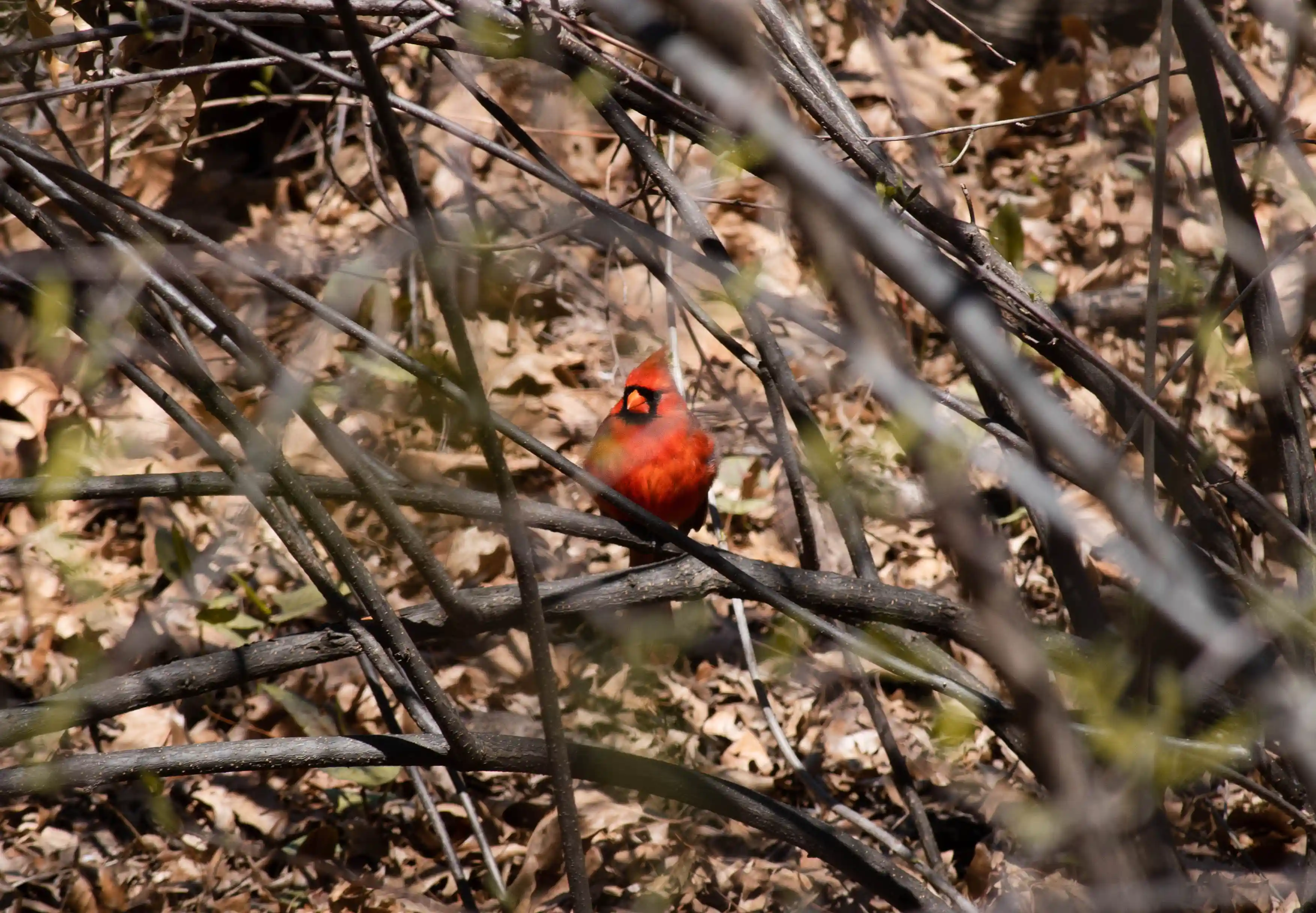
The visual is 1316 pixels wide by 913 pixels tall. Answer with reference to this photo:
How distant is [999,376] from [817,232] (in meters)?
0.19

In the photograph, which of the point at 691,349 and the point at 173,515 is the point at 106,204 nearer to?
the point at 173,515

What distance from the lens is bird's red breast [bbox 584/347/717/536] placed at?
4.11m

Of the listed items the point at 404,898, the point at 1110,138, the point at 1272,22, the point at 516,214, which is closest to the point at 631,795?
the point at 404,898

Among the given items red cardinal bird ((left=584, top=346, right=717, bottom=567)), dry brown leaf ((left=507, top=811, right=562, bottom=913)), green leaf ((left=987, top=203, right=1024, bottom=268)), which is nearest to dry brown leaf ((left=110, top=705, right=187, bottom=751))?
dry brown leaf ((left=507, top=811, right=562, bottom=913))

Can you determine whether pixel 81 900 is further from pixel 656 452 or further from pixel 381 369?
pixel 656 452

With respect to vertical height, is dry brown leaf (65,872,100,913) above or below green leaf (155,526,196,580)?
below

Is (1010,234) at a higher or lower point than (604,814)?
higher

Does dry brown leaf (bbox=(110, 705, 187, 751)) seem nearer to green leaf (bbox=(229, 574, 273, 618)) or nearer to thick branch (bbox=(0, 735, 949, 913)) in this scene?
green leaf (bbox=(229, 574, 273, 618))

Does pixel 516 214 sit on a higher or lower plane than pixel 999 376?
lower

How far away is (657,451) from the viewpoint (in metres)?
4.11

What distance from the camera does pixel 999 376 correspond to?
893 mm

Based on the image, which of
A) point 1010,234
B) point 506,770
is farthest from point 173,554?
point 1010,234

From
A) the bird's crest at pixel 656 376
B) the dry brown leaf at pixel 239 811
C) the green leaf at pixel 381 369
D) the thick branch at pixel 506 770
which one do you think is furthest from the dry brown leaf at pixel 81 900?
the bird's crest at pixel 656 376

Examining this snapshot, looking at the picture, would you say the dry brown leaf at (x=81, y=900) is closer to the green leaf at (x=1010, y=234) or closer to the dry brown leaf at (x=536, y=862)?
the dry brown leaf at (x=536, y=862)
